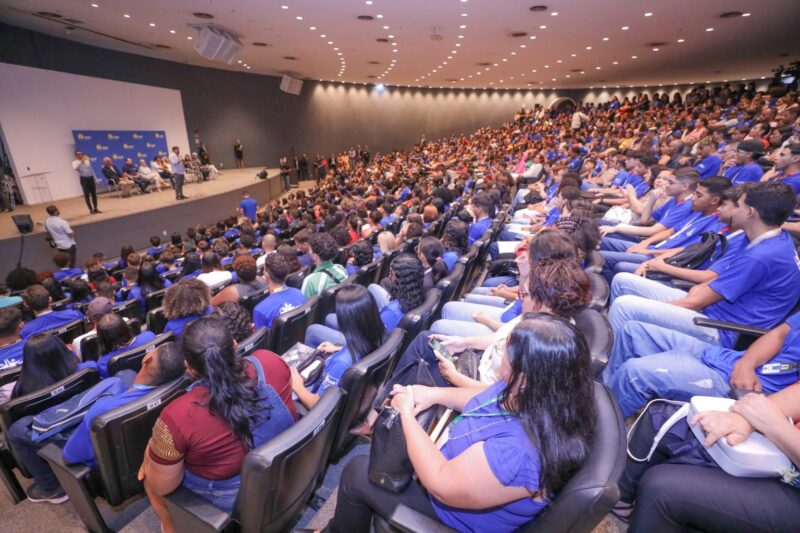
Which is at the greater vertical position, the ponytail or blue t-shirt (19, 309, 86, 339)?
the ponytail

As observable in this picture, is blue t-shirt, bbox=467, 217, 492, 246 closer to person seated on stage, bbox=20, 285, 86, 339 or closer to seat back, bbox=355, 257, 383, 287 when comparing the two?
seat back, bbox=355, 257, 383, 287

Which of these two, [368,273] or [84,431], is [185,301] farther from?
[368,273]

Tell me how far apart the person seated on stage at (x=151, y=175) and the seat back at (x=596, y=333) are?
14258 millimetres

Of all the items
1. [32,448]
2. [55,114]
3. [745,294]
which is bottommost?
[32,448]

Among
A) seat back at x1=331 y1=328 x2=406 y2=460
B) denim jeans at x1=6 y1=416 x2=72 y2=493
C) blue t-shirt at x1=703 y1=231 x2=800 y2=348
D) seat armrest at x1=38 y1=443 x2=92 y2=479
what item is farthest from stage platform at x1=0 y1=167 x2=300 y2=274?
blue t-shirt at x1=703 y1=231 x2=800 y2=348

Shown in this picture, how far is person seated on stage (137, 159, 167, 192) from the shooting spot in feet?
40.8

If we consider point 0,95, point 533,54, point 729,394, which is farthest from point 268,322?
point 533,54

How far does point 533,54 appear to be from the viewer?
45.6 ft

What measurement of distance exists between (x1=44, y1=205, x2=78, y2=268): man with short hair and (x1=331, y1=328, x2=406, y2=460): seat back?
26.4 feet

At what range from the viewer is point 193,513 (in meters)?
1.36

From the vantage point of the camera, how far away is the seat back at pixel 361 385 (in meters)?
1.66

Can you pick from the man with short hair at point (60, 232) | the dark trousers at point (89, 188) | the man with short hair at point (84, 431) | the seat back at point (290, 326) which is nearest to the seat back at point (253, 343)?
the seat back at point (290, 326)

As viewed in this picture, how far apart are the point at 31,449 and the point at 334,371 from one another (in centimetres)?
165

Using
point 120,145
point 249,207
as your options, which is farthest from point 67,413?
point 120,145
